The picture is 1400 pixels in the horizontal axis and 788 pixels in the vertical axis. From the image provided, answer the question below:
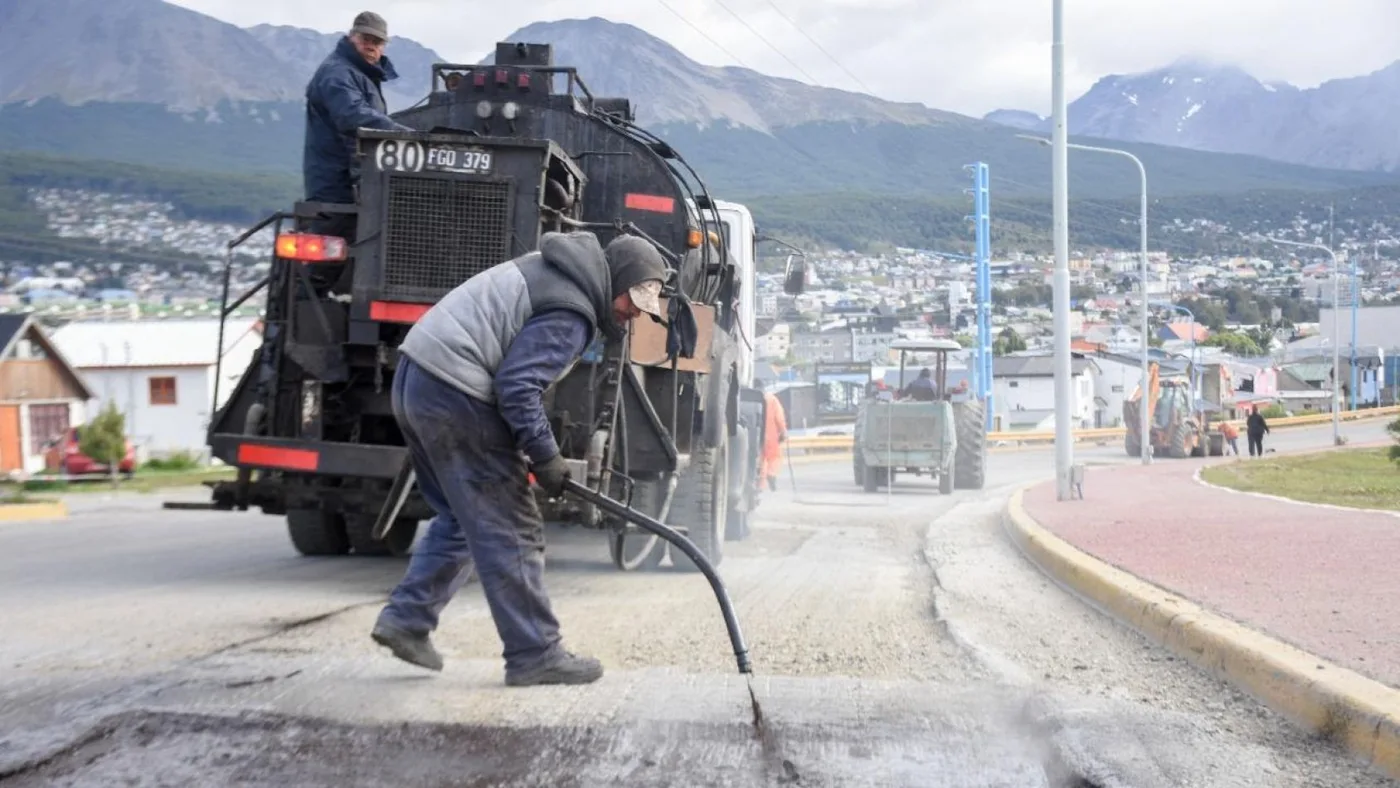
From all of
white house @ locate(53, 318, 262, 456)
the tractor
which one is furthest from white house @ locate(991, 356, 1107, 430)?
the tractor

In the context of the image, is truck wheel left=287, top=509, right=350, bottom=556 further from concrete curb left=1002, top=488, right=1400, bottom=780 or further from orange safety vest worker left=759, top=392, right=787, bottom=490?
orange safety vest worker left=759, top=392, right=787, bottom=490

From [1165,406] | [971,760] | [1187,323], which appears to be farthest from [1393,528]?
[1187,323]

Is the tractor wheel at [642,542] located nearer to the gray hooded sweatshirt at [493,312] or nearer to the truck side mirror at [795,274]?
the gray hooded sweatshirt at [493,312]

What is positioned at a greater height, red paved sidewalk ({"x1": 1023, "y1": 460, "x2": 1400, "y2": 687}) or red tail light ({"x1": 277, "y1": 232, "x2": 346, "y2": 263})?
red tail light ({"x1": 277, "y1": 232, "x2": 346, "y2": 263})

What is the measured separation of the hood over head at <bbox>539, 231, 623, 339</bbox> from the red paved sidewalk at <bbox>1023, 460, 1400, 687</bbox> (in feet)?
10.1

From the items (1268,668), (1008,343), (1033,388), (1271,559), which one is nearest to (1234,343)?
(1008,343)

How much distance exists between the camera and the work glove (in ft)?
16.8

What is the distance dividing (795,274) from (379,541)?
5.83 m

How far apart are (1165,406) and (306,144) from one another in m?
35.5

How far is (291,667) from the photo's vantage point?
5656 millimetres

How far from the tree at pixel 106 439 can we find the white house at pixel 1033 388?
3563 cm

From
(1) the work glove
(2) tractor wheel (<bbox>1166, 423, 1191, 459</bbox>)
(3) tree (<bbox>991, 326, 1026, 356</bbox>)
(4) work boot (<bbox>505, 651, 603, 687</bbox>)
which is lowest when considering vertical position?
(4) work boot (<bbox>505, 651, 603, 687</bbox>)

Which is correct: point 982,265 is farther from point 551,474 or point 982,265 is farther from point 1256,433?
point 551,474

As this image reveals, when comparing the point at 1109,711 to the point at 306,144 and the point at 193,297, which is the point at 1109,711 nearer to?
the point at 306,144
